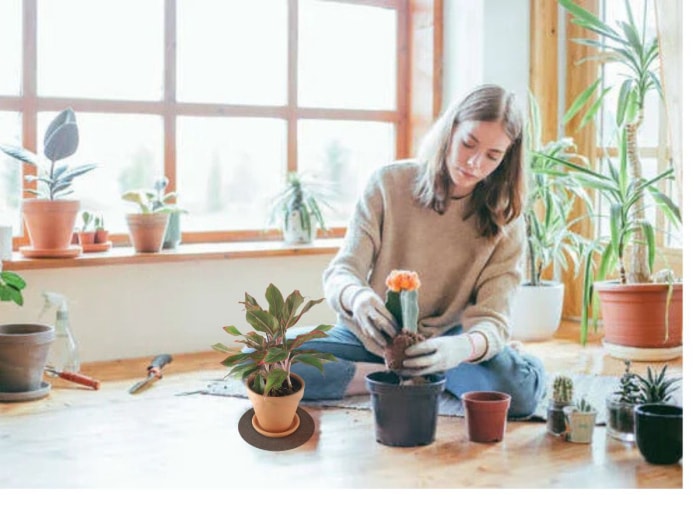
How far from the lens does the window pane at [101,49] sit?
3570mm

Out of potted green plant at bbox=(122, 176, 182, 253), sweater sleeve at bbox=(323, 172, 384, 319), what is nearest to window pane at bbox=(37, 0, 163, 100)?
potted green plant at bbox=(122, 176, 182, 253)

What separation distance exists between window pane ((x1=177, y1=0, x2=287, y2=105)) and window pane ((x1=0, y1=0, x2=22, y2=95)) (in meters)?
0.60

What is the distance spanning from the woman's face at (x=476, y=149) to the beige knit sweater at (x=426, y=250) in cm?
19

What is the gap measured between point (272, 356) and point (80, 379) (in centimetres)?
103

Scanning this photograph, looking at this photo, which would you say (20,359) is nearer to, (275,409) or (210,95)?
(275,409)

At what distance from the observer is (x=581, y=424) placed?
240 cm

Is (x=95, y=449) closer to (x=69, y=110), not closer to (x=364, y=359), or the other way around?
(x=364, y=359)

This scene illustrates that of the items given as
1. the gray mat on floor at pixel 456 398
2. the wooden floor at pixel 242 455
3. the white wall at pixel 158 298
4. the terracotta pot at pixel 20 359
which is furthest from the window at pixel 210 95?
the wooden floor at pixel 242 455

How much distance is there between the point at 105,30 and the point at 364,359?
173cm

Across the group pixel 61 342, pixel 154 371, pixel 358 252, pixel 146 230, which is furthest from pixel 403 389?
pixel 146 230

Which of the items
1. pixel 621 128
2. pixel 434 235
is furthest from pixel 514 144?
pixel 621 128

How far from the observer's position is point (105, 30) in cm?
367

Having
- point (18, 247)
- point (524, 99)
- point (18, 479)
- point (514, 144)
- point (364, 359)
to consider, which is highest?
point (524, 99)

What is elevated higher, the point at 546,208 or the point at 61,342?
the point at 546,208
